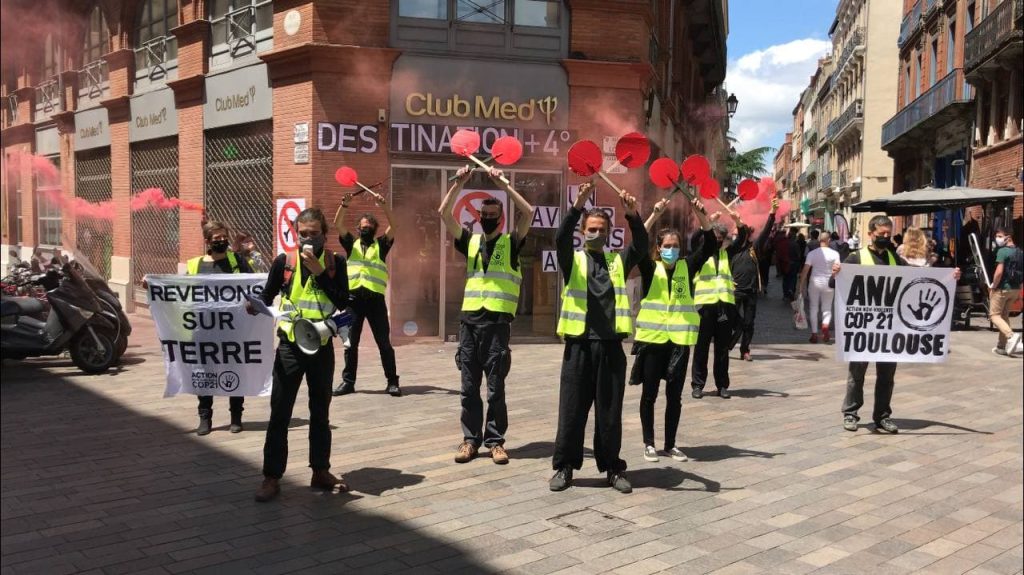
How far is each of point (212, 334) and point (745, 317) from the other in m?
7.33

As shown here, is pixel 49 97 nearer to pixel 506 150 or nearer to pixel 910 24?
pixel 910 24

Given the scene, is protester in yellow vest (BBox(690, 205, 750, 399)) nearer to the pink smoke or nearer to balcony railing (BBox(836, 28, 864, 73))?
the pink smoke

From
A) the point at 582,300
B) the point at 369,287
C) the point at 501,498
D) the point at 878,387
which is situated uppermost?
the point at 582,300

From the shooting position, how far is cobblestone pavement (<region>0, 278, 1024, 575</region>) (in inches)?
166

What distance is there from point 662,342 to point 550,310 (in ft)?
23.0

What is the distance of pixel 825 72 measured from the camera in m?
2.82

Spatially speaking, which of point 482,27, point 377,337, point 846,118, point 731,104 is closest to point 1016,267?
→ point 846,118

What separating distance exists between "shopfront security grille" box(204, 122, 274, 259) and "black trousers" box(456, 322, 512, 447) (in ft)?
25.5

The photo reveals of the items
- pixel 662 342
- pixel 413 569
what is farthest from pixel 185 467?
pixel 662 342

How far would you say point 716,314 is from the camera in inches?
348

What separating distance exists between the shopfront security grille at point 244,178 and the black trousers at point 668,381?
8.47 m

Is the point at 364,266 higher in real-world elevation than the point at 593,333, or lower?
higher

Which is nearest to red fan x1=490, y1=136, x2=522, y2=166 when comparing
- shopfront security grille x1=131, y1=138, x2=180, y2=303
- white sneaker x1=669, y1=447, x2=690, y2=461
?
white sneaker x1=669, y1=447, x2=690, y2=461

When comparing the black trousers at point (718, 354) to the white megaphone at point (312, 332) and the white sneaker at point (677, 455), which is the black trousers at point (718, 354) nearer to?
the white sneaker at point (677, 455)
